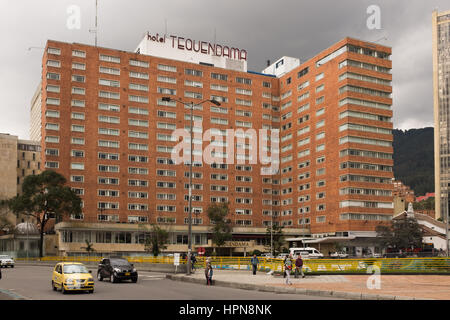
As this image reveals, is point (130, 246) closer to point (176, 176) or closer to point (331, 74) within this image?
point (176, 176)

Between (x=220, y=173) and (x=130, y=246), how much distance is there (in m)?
28.5

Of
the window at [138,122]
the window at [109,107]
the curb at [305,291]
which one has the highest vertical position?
the window at [109,107]

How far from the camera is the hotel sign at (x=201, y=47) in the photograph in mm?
129750

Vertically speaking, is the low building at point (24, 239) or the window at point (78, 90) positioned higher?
the window at point (78, 90)

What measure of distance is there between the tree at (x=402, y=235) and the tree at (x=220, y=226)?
30438mm

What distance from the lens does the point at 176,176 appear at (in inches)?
4845

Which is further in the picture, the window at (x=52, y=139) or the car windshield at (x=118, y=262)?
the window at (x=52, y=139)

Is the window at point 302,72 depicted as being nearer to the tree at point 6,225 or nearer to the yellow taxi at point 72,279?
the tree at point 6,225

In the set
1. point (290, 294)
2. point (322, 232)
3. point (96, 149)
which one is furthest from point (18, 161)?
point (290, 294)

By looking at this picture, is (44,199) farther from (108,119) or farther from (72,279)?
(72,279)

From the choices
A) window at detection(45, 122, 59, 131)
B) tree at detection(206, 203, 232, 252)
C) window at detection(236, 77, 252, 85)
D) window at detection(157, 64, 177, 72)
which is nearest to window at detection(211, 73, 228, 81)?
window at detection(236, 77, 252, 85)

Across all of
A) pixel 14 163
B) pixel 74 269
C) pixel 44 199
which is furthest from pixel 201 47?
pixel 74 269

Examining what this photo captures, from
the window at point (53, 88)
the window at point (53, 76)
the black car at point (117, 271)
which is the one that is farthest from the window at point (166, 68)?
the black car at point (117, 271)

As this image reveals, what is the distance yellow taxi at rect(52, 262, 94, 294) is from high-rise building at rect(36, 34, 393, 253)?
269ft
